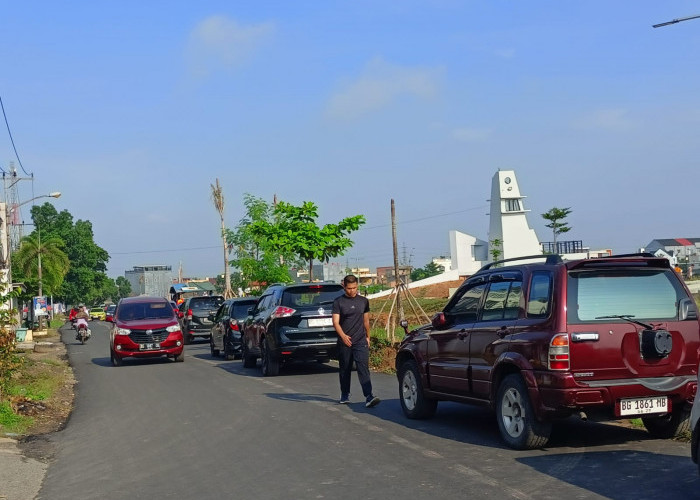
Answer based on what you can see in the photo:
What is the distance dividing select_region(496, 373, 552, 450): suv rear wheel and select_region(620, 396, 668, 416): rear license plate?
0.77 m

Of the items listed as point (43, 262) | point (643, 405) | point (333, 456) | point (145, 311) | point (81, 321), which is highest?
point (43, 262)

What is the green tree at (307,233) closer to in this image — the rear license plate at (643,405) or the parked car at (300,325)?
the parked car at (300,325)

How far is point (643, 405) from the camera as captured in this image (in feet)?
28.2

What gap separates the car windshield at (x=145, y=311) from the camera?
24734 millimetres

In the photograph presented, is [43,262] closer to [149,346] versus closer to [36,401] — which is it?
[149,346]

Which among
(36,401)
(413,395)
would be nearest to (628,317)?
(413,395)

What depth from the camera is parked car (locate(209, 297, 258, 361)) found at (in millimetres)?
24656

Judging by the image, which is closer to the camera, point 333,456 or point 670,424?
point 333,456

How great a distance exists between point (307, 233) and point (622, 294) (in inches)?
739

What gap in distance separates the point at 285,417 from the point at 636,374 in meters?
5.33

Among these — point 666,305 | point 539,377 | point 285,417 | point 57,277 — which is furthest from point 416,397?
point 57,277

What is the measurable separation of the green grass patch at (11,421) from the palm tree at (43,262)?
5718 centimetres

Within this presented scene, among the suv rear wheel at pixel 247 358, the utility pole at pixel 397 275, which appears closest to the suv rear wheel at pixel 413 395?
the suv rear wheel at pixel 247 358

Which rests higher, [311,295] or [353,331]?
[311,295]
